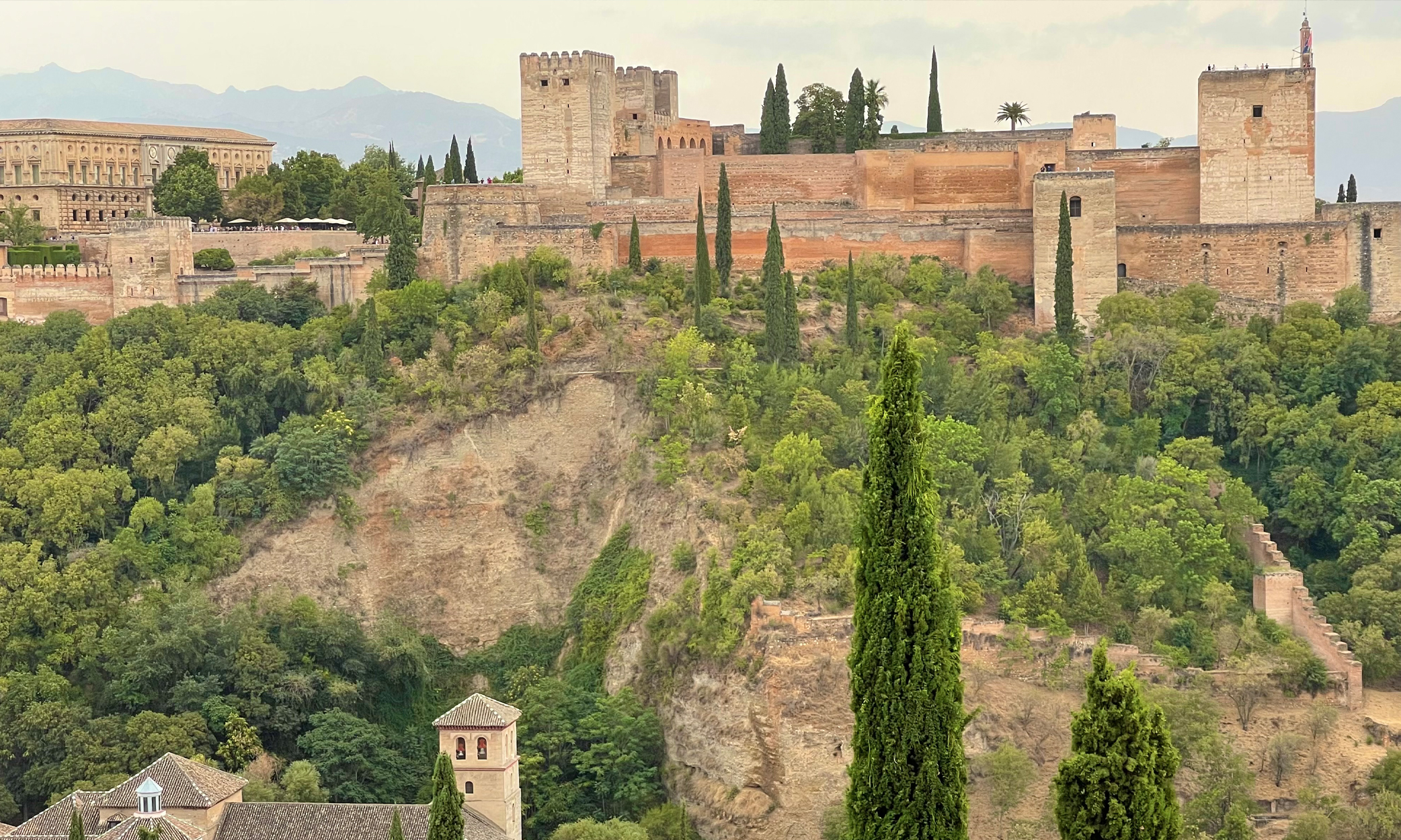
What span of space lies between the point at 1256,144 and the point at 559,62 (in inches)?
580

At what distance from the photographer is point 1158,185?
4712cm

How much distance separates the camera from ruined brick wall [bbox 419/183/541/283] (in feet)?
154

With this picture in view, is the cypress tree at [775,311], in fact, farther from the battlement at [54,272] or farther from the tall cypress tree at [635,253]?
the battlement at [54,272]

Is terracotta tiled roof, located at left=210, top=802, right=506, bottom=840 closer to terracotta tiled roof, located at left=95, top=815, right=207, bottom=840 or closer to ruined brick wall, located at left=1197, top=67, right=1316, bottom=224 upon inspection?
terracotta tiled roof, located at left=95, top=815, right=207, bottom=840

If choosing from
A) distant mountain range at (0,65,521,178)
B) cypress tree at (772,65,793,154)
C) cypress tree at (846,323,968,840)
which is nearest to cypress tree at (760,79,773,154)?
cypress tree at (772,65,793,154)

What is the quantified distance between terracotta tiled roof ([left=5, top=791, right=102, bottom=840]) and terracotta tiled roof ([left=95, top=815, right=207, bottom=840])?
714 mm

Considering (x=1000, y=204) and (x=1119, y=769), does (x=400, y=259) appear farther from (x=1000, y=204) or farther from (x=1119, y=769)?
(x=1119, y=769)

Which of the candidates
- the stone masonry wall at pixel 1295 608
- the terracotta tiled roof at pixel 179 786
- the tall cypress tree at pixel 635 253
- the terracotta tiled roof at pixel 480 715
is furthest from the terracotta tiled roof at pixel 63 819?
the stone masonry wall at pixel 1295 608

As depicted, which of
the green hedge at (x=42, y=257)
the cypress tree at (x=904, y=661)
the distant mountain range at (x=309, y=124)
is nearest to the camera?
the cypress tree at (x=904, y=661)

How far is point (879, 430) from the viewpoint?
866 inches

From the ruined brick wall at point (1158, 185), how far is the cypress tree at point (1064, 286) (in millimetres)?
2807

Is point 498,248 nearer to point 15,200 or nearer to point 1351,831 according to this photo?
point 15,200

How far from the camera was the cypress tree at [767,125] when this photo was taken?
5194cm

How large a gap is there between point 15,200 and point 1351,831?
35245 millimetres
